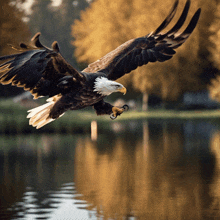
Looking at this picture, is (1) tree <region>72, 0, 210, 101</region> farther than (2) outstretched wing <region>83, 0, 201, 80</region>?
Yes

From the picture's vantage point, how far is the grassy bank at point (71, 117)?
2436 cm

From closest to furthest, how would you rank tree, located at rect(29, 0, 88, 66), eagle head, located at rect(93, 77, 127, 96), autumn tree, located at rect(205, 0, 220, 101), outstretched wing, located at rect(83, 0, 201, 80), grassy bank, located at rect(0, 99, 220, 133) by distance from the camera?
eagle head, located at rect(93, 77, 127, 96) < outstretched wing, located at rect(83, 0, 201, 80) < grassy bank, located at rect(0, 99, 220, 133) < autumn tree, located at rect(205, 0, 220, 101) < tree, located at rect(29, 0, 88, 66)

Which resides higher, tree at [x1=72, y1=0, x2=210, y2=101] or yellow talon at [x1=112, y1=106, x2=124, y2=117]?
tree at [x1=72, y1=0, x2=210, y2=101]

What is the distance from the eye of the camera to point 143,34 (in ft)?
92.3

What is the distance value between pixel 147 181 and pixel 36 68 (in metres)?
5.56

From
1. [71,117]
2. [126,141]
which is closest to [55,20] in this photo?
[71,117]

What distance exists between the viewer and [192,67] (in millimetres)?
29156

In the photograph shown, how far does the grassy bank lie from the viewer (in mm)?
24359

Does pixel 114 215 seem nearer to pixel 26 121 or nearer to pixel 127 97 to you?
pixel 26 121

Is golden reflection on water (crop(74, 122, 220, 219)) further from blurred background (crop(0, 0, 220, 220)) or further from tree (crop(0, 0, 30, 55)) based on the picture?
tree (crop(0, 0, 30, 55))

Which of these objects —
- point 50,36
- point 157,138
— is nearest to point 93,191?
point 157,138

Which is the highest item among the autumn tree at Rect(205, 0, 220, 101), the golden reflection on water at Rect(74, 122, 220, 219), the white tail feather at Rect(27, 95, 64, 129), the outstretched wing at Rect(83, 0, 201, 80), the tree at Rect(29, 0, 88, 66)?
the tree at Rect(29, 0, 88, 66)

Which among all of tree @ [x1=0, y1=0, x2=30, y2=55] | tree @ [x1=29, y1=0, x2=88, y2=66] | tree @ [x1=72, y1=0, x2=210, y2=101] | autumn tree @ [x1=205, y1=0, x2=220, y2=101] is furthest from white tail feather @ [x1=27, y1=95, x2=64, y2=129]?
tree @ [x1=29, y1=0, x2=88, y2=66]

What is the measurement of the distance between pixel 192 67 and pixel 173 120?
335cm
